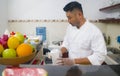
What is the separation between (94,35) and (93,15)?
2.10 meters

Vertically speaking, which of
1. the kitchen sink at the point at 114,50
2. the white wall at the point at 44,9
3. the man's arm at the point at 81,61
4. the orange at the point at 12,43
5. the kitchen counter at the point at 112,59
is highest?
the white wall at the point at 44,9

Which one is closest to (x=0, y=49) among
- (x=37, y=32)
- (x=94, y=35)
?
(x=94, y=35)

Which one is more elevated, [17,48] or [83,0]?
[83,0]

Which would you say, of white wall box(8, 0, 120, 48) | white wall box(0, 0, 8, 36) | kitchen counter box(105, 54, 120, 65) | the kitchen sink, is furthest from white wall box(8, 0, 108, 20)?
kitchen counter box(105, 54, 120, 65)

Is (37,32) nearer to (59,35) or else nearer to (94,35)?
(59,35)

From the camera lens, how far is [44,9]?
3.81 m

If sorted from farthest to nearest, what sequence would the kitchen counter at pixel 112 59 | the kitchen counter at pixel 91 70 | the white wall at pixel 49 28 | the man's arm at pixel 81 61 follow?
the white wall at pixel 49 28
the kitchen counter at pixel 112 59
the man's arm at pixel 81 61
the kitchen counter at pixel 91 70

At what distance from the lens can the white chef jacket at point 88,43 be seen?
5.63 ft

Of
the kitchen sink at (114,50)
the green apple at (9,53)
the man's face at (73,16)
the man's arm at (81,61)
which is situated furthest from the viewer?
the kitchen sink at (114,50)

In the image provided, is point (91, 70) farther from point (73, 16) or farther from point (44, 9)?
point (44, 9)

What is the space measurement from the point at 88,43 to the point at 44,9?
2164mm

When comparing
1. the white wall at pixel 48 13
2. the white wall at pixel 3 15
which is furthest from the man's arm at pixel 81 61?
the white wall at pixel 48 13

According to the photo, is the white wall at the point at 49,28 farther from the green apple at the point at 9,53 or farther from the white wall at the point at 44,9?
the green apple at the point at 9,53

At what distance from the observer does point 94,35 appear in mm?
1773
